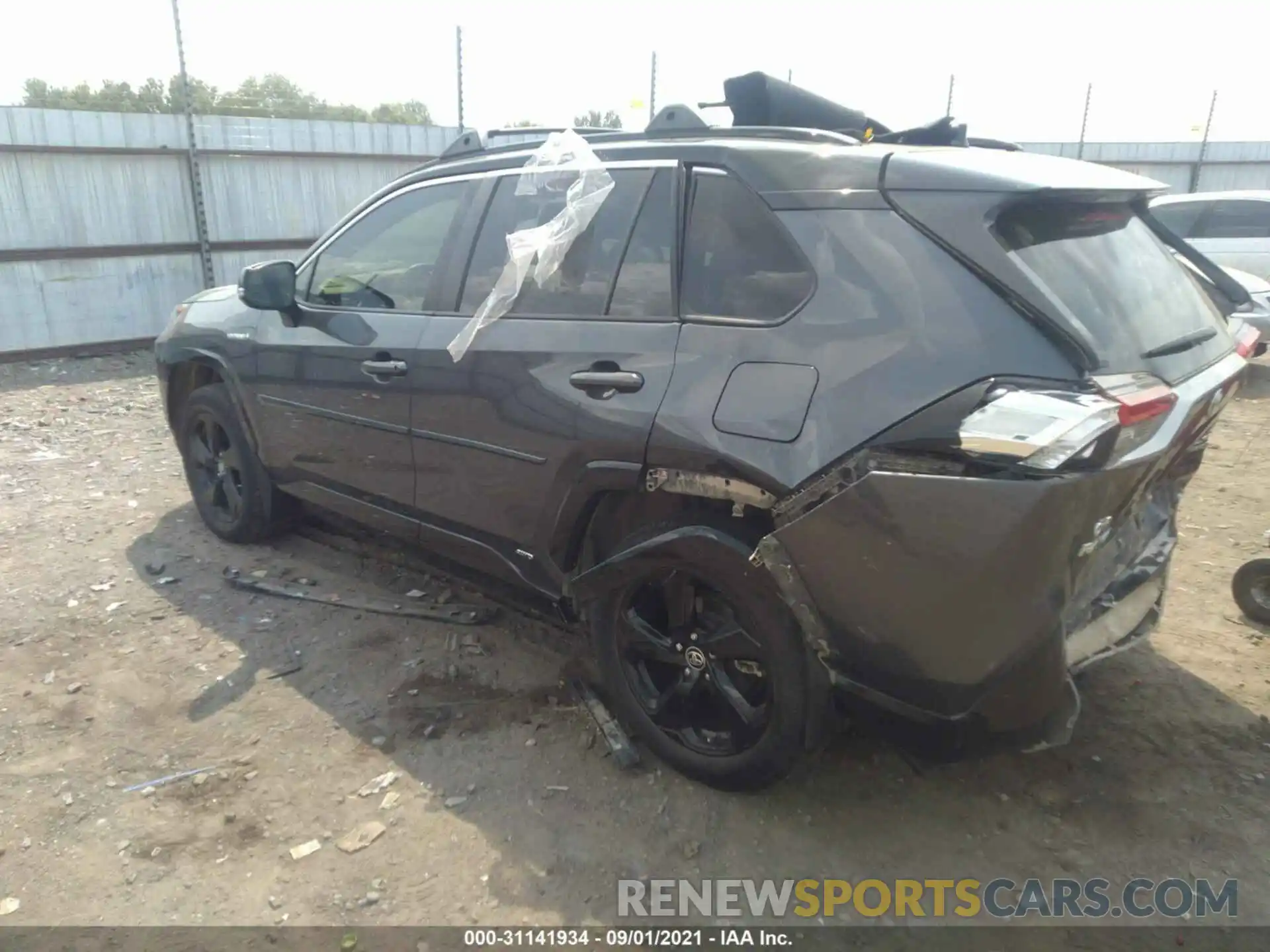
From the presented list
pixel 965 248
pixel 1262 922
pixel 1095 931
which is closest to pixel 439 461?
pixel 965 248

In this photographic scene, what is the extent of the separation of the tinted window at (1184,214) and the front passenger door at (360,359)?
8709mm

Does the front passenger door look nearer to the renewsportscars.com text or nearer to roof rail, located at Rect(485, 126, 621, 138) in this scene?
roof rail, located at Rect(485, 126, 621, 138)

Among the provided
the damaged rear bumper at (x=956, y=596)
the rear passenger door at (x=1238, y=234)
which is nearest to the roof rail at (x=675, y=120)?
the damaged rear bumper at (x=956, y=596)

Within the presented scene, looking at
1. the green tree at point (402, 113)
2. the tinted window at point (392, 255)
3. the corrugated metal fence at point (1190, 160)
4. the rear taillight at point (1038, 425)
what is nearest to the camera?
→ the rear taillight at point (1038, 425)

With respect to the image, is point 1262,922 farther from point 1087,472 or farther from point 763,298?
point 763,298

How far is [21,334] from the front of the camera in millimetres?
8484

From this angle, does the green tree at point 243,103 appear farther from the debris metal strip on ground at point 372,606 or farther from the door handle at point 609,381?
the door handle at point 609,381

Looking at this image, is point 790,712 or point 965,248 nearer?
point 965,248

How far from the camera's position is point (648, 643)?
2.79 metres

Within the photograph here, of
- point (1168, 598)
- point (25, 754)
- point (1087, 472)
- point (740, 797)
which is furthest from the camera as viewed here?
point (1168, 598)

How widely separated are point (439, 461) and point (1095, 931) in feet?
8.20

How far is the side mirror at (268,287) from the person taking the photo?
382 cm

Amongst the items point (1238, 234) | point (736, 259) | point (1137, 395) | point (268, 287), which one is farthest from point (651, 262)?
point (1238, 234)

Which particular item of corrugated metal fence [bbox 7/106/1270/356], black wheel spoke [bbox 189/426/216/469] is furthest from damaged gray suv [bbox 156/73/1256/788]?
corrugated metal fence [bbox 7/106/1270/356]
